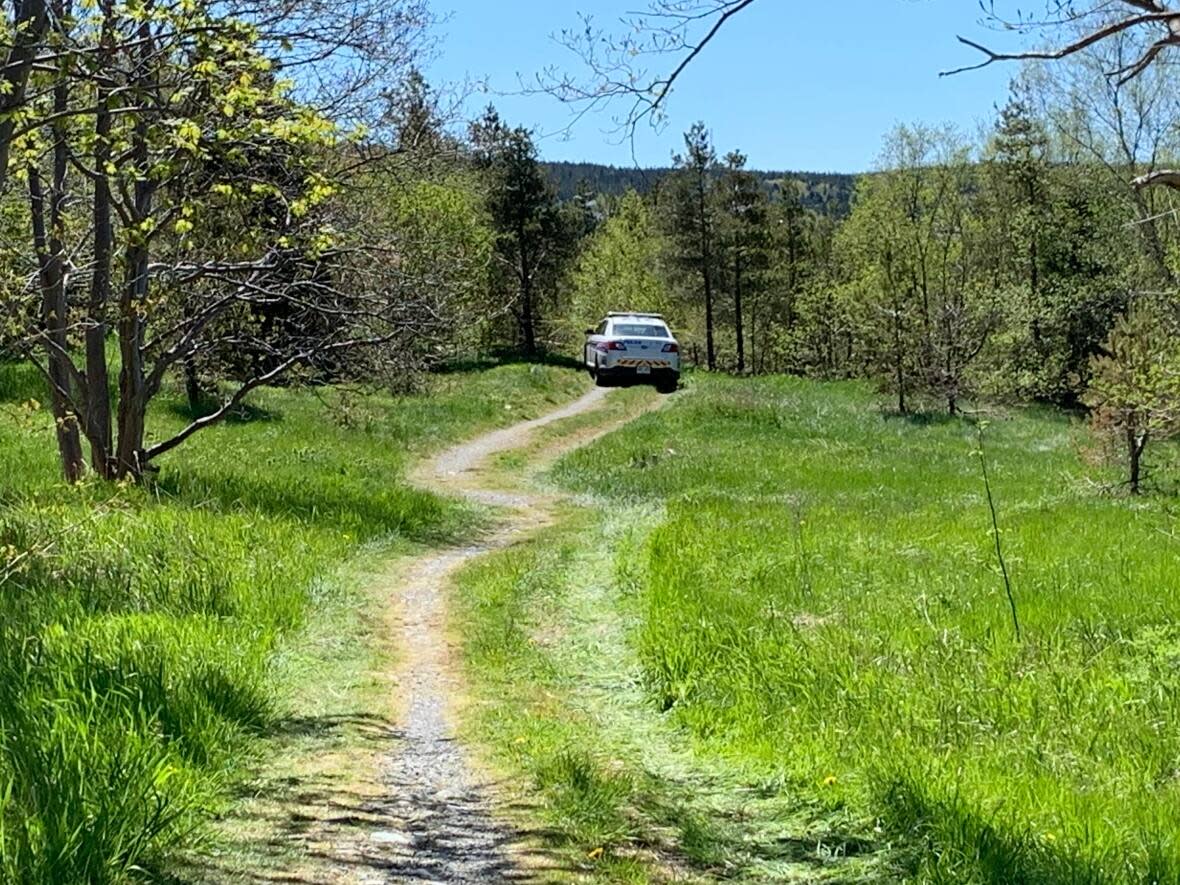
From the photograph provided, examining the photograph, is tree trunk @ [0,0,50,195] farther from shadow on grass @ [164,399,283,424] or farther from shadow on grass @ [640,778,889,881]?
shadow on grass @ [164,399,283,424]

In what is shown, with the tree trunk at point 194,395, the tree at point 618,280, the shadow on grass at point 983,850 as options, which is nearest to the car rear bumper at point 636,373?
the tree trunk at point 194,395

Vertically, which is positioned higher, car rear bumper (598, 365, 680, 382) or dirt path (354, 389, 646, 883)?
car rear bumper (598, 365, 680, 382)

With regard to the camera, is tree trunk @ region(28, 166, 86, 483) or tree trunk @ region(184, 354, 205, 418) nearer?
tree trunk @ region(28, 166, 86, 483)

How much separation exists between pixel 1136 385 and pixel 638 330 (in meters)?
15.2

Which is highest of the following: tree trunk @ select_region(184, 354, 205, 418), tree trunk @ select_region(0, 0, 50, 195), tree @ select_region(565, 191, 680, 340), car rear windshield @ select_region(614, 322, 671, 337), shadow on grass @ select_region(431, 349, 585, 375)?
tree @ select_region(565, 191, 680, 340)

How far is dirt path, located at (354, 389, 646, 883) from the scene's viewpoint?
4.27m

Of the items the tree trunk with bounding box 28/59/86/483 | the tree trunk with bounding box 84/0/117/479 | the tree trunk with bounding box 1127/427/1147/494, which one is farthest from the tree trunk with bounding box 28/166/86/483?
the tree trunk with bounding box 1127/427/1147/494

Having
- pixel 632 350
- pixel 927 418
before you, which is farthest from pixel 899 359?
pixel 632 350

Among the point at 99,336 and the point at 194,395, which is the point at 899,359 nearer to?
the point at 194,395

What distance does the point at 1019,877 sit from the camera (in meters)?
3.94

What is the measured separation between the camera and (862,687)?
638 centimetres

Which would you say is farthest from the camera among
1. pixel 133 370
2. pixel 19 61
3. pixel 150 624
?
pixel 133 370

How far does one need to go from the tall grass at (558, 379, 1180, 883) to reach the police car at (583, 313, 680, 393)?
14043 millimetres

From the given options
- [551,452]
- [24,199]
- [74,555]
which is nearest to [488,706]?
[74,555]
